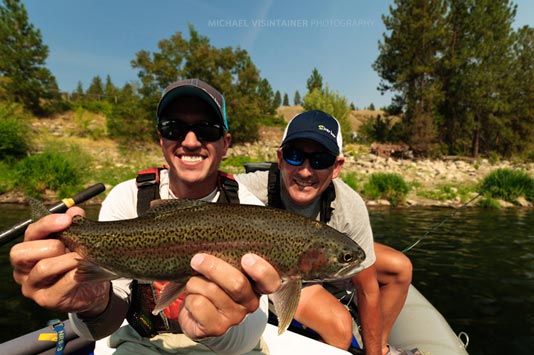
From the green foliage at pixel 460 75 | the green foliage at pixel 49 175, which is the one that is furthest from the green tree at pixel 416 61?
the green foliage at pixel 49 175

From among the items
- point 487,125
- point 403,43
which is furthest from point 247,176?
point 487,125

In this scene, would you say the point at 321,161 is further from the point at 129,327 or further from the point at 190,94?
the point at 129,327

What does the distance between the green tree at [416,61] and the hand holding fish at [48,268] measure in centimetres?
3883

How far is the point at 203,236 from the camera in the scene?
2.27 m

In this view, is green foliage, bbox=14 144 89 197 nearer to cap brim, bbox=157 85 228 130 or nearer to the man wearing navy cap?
the man wearing navy cap

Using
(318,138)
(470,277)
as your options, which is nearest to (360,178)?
(470,277)

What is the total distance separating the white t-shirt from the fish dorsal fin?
61 cm

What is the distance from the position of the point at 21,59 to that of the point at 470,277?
47.5 metres

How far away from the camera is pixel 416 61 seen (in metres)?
38.6

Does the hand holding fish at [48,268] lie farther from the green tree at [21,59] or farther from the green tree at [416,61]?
the green tree at [21,59]

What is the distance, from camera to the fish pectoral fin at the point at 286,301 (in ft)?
7.70

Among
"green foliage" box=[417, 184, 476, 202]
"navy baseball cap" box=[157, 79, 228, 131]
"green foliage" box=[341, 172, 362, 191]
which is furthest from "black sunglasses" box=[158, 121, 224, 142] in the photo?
"green foliage" box=[417, 184, 476, 202]

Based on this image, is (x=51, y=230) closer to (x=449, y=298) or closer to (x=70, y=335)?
(x=70, y=335)

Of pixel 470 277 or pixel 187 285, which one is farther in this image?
pixel 470 277
